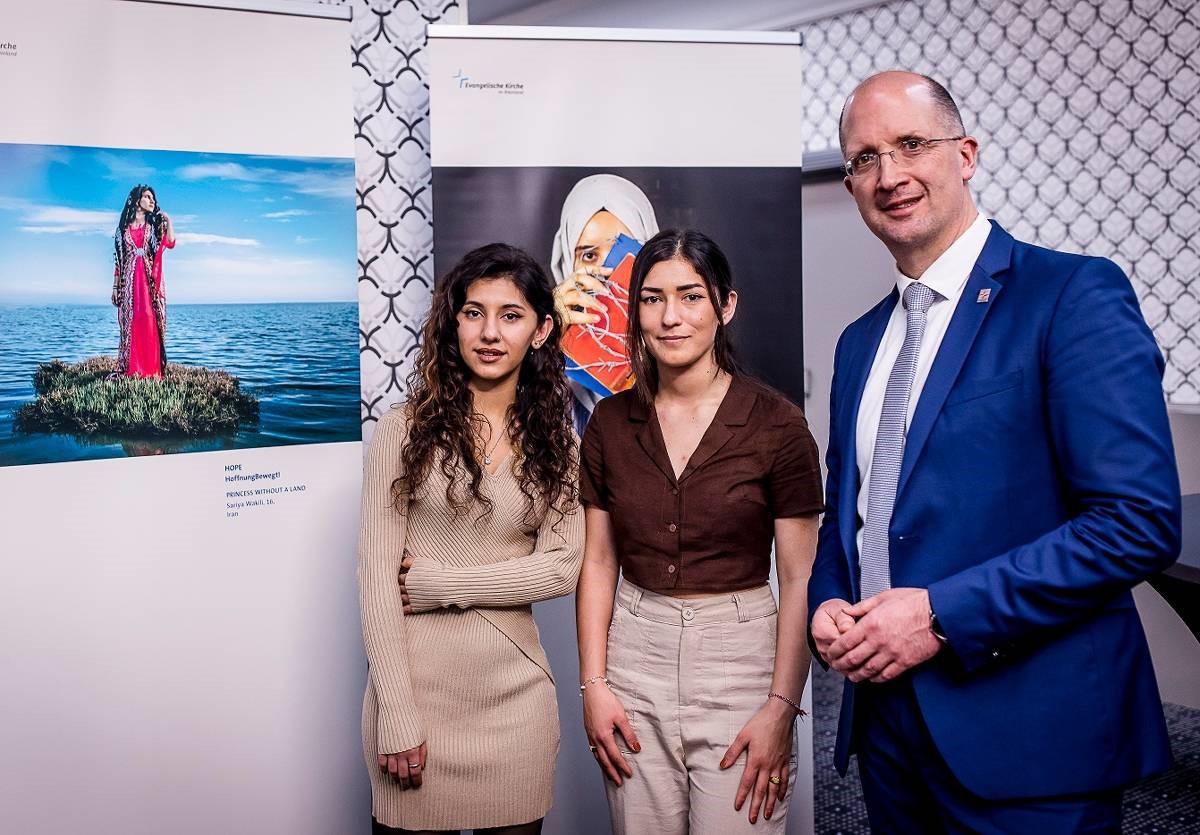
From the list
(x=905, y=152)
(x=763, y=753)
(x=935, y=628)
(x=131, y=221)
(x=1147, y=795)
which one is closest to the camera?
(x=935, y=628)

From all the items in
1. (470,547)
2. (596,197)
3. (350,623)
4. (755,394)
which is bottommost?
(350,623)

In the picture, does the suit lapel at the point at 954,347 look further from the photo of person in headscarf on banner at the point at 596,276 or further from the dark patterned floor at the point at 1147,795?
the dark patterned floor at the point at 1147,795

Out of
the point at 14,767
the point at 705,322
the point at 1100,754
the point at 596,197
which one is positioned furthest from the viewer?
the point at 596,197

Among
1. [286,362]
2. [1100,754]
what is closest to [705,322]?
[1100,754]

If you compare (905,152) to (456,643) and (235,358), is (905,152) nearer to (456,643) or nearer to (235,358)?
(456,643)

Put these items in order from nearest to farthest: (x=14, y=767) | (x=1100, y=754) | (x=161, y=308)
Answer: (x=1100, y=754), (x=14, y=767), (x=161, y=308)

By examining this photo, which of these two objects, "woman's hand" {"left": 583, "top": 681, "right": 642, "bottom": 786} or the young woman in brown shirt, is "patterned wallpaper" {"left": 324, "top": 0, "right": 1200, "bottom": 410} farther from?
"woman's hand" {"left": 583, "top": 681, "right": 642, "bottom": 786}

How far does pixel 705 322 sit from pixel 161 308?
1.38 m

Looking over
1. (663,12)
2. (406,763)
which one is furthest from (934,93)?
(663,12)

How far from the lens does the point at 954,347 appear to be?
4.37ft

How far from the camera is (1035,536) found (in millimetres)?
1281

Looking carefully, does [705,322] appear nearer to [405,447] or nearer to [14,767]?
[405,447]

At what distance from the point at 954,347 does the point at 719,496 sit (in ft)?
1.98

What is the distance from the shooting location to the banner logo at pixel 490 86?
244 centimetres
